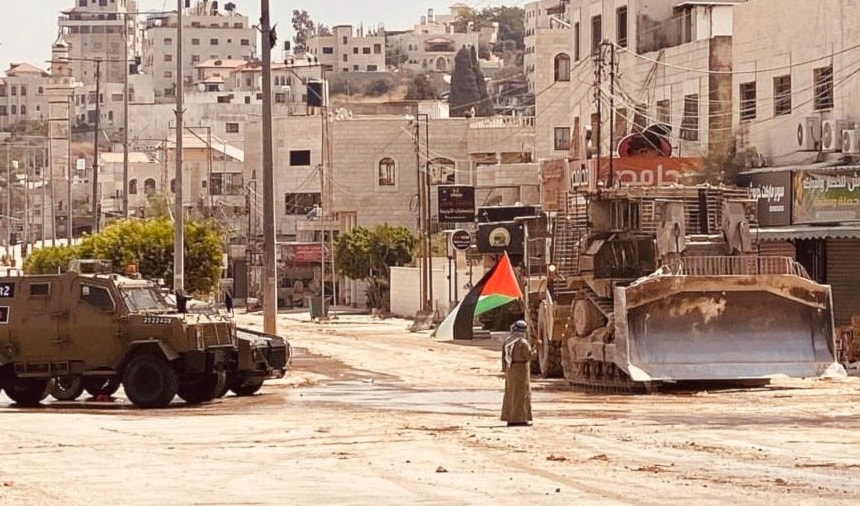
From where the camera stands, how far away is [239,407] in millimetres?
26484

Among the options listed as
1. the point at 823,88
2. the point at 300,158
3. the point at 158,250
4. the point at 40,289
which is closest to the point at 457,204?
the point at 158,250

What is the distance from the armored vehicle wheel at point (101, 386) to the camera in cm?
2884

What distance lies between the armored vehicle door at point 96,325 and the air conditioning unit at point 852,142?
17.1 metres

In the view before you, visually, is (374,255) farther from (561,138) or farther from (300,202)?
(300,202)

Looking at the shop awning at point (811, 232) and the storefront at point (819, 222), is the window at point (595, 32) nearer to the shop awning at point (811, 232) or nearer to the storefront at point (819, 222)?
the storefront at point (819, 222)

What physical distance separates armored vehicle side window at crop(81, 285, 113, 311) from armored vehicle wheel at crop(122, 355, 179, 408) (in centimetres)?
93

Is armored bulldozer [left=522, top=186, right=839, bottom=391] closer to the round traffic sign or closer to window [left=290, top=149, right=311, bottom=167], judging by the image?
the round traffic sign

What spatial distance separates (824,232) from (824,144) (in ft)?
11.8

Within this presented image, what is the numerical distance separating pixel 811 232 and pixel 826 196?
1233mm

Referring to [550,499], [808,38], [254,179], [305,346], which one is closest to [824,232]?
[808,38]

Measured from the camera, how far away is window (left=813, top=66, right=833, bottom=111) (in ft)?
134

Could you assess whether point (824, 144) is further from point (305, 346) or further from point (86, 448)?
point (86, 448)

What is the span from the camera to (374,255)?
84.4 m

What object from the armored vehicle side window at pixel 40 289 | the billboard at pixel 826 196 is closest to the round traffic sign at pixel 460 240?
the billboard at pixel 826 196
